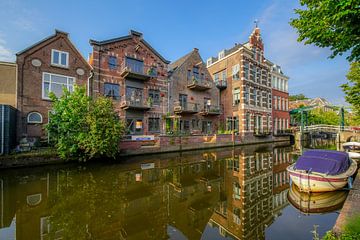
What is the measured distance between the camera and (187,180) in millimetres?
9367

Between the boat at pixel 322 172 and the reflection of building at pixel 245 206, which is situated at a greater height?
the boat at pixel 322 172

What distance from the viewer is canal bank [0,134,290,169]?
463 inches

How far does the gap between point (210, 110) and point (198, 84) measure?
12.7 ft

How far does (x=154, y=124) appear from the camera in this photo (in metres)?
22.2

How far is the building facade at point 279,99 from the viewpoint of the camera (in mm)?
33656

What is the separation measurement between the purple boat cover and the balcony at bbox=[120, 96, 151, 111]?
49.4ft

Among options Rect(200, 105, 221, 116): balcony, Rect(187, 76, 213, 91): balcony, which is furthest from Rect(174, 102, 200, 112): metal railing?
Rect(187, 76, 213, 91): balcony

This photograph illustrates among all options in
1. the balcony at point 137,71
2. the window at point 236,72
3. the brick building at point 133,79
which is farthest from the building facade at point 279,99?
the balcony at point 137,71

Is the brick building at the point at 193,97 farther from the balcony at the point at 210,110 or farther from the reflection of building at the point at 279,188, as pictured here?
the reflection of building at the point at 279,188

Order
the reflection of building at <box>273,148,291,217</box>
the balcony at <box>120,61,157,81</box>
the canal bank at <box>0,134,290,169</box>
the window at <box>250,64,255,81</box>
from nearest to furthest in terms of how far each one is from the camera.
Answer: the reflection of building at <box>273,148,291,217</box>, the canal bank at <box>0,134,290,169</box>, the balcony at <box>120,61,157,81</box>, the window at <box>250,64,255,81</box>

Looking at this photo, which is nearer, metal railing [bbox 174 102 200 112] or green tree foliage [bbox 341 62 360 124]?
green tree foliage [bbox 341 62 360 124]

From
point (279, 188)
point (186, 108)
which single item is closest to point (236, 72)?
point (186, 108)

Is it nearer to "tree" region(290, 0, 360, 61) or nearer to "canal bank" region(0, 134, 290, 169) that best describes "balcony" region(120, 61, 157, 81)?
"canal bank" region(0, 134, 290, 169)

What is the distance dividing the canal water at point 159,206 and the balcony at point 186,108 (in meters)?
13.3
